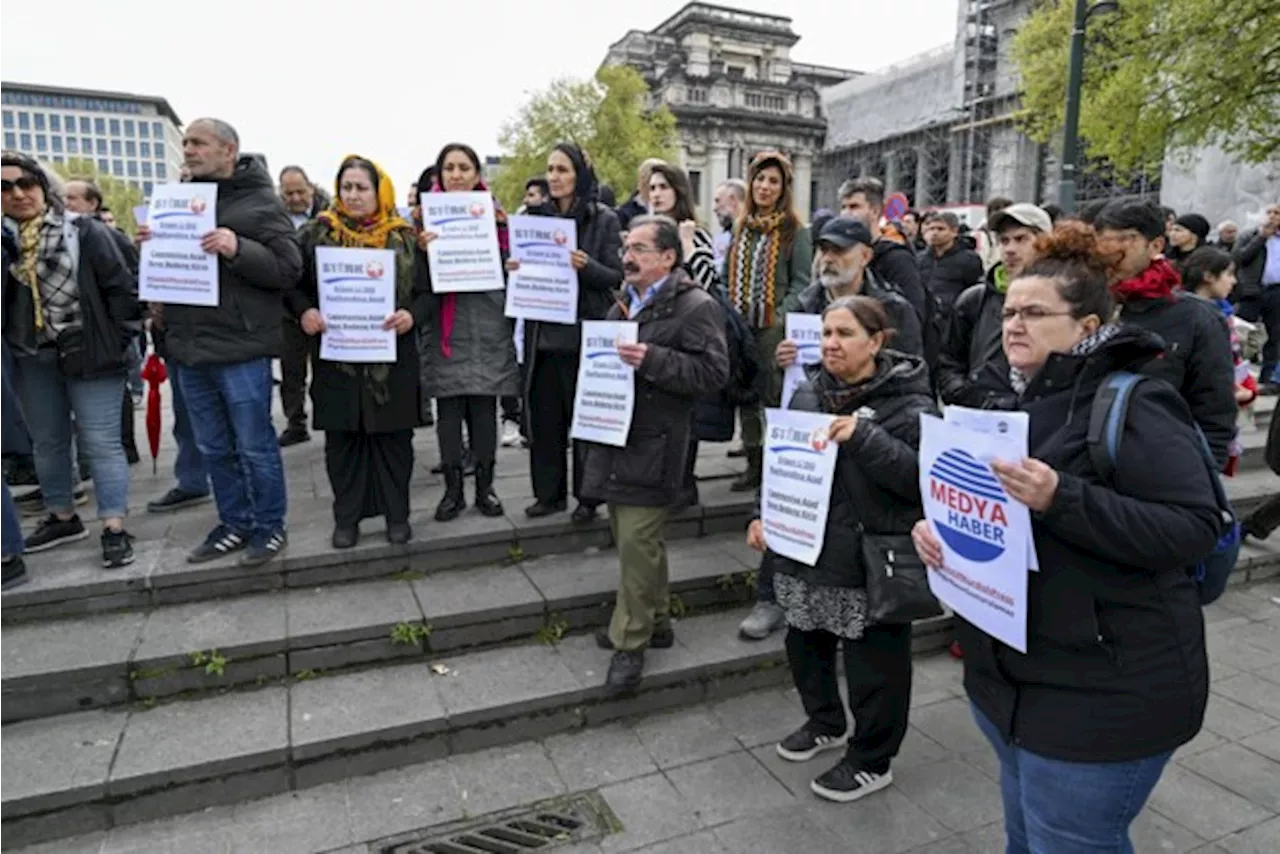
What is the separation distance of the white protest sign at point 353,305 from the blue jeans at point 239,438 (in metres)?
0.41

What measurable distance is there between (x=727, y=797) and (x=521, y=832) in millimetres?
843

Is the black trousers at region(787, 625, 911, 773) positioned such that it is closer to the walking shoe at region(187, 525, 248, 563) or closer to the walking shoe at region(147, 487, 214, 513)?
the walking shoe at region(187, 525, 248, 563)

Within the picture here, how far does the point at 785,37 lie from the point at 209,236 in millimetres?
62215

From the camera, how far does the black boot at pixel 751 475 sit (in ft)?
18.8

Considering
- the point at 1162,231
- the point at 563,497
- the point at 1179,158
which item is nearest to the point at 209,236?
the point at 563,497

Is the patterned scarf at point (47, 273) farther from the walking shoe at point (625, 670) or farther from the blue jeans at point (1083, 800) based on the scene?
the blue jeans at point (1083, 800)

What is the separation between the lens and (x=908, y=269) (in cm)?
442

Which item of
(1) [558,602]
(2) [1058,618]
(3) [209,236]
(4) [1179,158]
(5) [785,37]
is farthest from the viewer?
(5) [785,37]

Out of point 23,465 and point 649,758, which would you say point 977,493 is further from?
point 23,465

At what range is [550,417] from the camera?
16.3 feet

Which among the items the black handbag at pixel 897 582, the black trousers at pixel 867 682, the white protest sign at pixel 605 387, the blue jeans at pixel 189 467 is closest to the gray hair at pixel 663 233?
the white protest sign at pixel 605 387

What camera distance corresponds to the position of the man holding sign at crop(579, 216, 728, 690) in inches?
144

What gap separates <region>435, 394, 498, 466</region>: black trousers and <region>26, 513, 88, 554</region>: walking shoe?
2.08 m

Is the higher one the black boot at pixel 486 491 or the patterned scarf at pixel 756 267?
the patterned scarf at pixel 756 267
